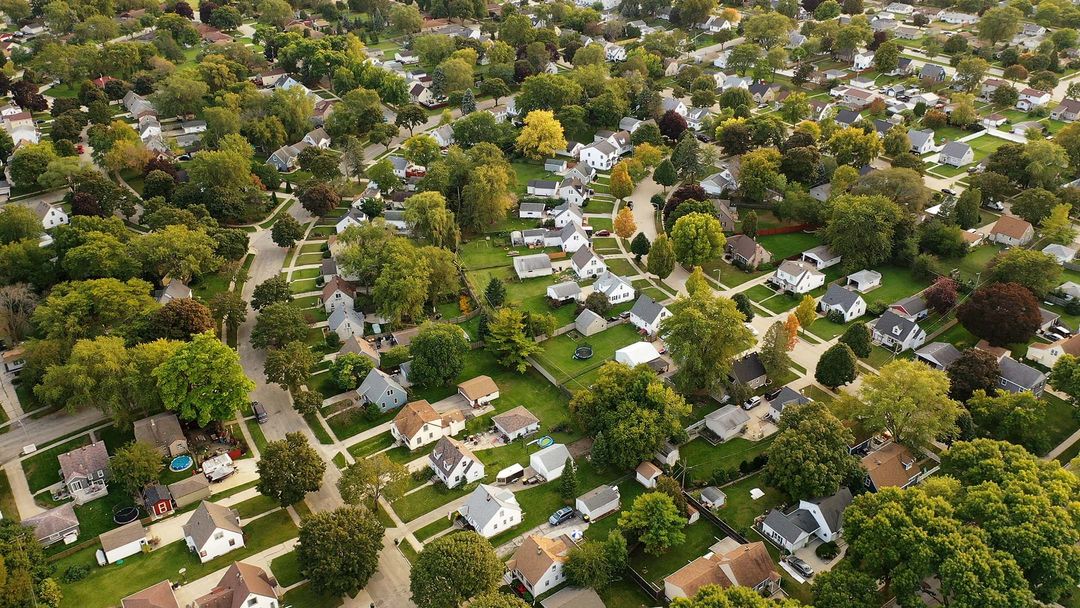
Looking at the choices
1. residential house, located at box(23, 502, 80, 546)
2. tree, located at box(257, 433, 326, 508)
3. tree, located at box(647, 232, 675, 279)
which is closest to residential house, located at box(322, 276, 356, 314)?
tree, located at box(257, 433, 326, 508)

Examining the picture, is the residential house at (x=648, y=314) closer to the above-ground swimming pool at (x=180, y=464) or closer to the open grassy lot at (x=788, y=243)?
the open grassy lot at (x=788, y=243)

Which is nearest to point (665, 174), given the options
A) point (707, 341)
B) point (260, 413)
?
point (707, 341)

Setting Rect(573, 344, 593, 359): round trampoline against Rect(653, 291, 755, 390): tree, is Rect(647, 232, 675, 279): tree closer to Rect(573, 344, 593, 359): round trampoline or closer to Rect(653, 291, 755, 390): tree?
Rect(573, 344, 593, 359): round trampoline

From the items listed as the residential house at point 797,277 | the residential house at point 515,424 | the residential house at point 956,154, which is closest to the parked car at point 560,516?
the residential house at point 515,424

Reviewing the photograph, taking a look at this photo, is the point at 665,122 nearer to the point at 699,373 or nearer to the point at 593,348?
the point at 593,348

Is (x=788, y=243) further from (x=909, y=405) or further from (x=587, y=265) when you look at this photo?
(x=909, y=405)

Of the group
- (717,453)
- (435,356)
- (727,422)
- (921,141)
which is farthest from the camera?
(921,141)
